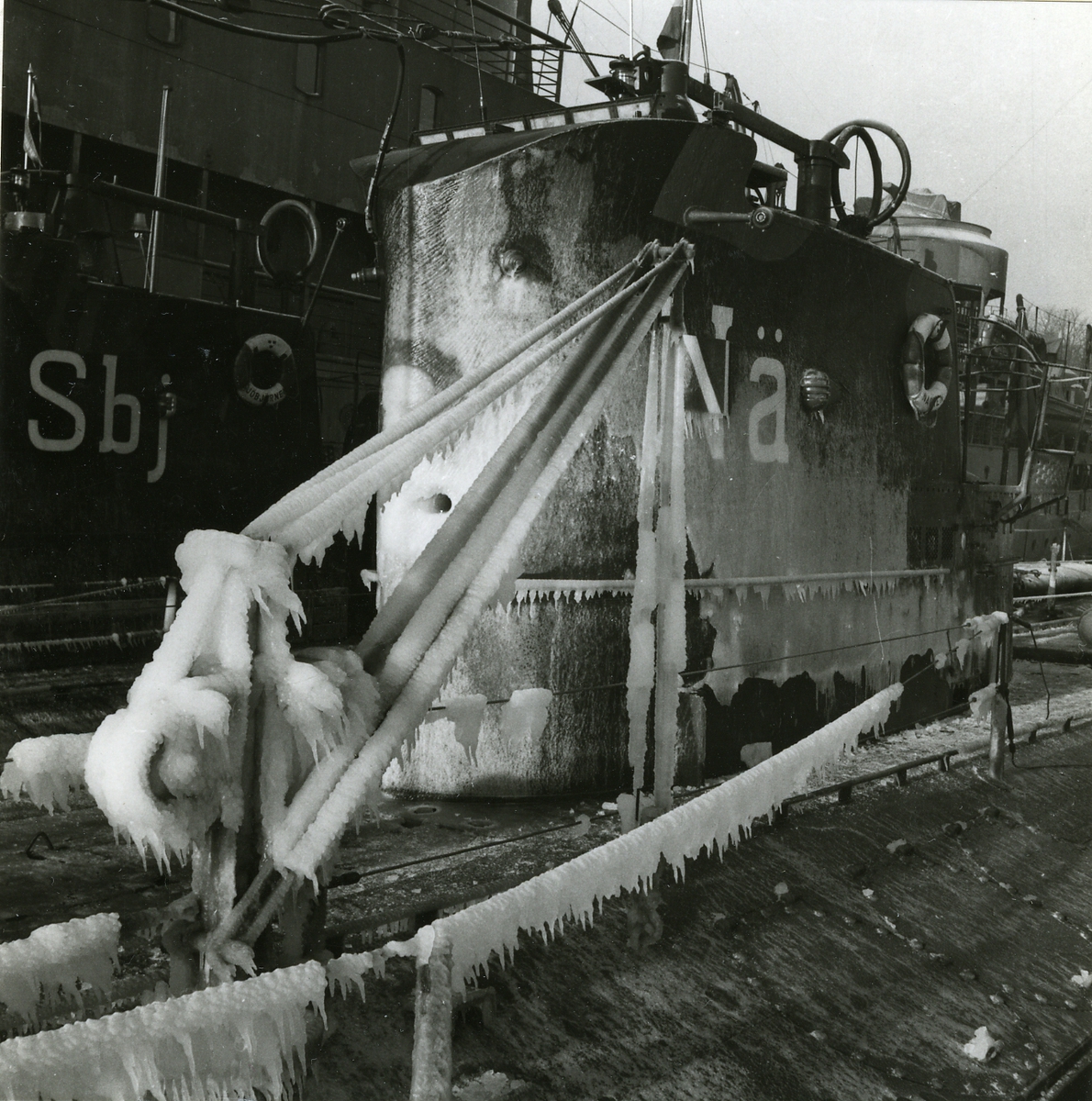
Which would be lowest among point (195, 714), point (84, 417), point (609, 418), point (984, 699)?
point (984, 699)

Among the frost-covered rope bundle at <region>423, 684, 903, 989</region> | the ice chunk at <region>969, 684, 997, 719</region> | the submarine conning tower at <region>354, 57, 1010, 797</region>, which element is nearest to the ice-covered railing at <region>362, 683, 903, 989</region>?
the frost-covered rope bundle at <region>423, 684, 903, 989</region>

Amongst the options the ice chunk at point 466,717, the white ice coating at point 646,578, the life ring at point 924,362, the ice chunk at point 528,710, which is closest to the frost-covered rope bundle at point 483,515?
the white ice coating at point 646,578

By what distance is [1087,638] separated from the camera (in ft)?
37.6

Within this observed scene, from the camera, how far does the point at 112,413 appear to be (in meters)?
7.97

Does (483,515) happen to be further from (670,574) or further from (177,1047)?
(177,1047)

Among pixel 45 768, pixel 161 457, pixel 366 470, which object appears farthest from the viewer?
pixel 161 457

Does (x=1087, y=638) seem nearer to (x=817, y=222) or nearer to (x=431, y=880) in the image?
(x=817, y=222)

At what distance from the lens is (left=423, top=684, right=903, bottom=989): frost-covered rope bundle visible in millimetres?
2180

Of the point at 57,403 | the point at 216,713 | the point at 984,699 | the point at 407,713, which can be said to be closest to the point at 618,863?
the point at 407,713

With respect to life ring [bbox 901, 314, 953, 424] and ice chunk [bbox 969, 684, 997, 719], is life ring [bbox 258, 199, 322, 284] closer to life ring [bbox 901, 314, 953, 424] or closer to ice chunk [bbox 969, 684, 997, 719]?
life ring [bbox 901, 314, 953, 424]

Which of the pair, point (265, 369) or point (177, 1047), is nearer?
point (177, 1047)

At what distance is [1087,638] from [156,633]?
30.2 feet

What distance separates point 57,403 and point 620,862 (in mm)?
6396

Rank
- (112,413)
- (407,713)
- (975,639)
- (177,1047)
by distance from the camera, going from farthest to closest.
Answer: (975,639)
(112,413)
(407,713)
(177,1047)
